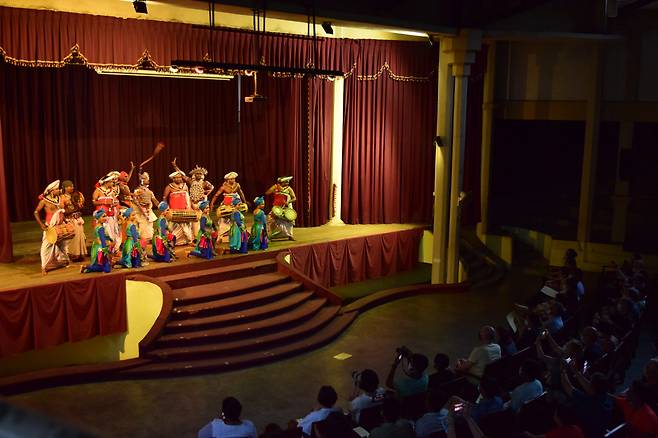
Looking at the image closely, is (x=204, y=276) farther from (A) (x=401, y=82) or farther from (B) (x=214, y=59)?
(A) (x=401, y=82)

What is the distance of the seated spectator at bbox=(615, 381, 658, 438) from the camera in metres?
4.48

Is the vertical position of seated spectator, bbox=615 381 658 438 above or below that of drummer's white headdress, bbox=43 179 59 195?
below

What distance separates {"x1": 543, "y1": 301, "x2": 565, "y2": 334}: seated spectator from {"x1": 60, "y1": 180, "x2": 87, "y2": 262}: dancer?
5995mm

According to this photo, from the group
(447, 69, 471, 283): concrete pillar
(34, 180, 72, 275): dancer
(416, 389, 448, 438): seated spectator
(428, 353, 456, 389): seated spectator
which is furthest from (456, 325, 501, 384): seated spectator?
(447, 69, 471, 283): concrete pillar

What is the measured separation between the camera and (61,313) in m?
8.29

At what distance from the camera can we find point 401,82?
1344 cm

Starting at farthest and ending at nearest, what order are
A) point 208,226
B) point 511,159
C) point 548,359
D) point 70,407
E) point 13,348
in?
point 511,159 < point 208,226 < point 13,348 < point 70,407 < point 548,359

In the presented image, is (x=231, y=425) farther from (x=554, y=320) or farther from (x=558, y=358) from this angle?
(x=554, y=320)

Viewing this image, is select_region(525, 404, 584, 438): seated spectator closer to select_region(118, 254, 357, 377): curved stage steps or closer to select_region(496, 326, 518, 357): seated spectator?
select_region(496, 326, 518, 357): seated spectator

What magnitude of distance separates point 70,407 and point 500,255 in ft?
29.7

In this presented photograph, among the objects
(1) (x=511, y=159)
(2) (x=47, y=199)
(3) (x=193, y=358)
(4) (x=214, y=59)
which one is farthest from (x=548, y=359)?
(1) (x=511, y=159)

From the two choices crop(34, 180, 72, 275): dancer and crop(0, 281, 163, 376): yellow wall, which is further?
crop(34, 180, 72, 275): dancer

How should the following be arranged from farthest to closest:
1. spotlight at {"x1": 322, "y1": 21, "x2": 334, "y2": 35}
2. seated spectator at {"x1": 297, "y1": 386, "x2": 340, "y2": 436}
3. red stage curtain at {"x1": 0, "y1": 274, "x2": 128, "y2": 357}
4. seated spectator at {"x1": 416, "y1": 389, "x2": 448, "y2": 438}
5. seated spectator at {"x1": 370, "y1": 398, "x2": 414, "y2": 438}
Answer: spotlight at {"x1": 322, "y1": 21, "x2": 334, "y2": 35}, red stage curtain at {"x1": 0, "y1": 274, "x2": 128, "y2": 357}, seated spectator at {"x1": 297, "y1": 386, "x2": 340, "y2": 436}, seated spectator at {"x1": 416, "y1": 389, "x2": 448, "y2": 438}, seated spectator at {"x1": 370, "y1": 398, "x2": 414, "y2": 438}

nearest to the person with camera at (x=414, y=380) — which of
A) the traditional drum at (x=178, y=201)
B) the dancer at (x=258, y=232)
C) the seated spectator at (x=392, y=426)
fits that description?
the seated spectator at (x=392, y=426)
